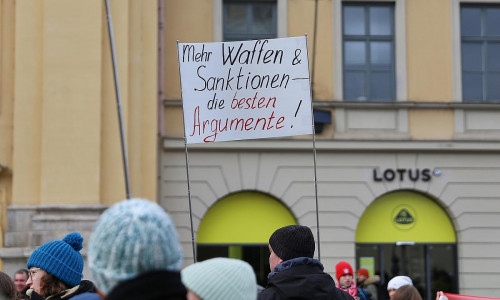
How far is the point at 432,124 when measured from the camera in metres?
18.3

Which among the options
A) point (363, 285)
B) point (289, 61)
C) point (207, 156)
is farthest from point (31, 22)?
point (289, 61)

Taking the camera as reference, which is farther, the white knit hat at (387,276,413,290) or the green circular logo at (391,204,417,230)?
the green circular logo at (391,204,417,230)

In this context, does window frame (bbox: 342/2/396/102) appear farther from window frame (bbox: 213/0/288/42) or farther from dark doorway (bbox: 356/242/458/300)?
dark doorway (bbox: 356/242/458/300)

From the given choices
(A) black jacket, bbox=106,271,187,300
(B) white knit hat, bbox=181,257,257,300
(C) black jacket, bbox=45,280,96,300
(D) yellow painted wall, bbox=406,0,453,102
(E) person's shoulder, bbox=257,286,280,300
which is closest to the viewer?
(A) black jacket, bbox=106,271,187,300

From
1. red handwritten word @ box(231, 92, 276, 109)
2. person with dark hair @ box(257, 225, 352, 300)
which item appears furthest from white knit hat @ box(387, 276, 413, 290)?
person with dark hair @ box(257, 225, 352, 300)

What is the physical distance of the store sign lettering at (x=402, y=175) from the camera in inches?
712

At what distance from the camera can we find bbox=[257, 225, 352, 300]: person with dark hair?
4.73 metres

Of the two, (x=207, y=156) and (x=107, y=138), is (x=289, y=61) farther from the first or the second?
(x=207, y=156)

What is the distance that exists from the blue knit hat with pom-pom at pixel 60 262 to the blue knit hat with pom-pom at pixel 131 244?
2.08 metres

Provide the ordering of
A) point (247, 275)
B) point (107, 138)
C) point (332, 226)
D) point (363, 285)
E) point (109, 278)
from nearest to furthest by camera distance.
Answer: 1. point (109, 278)
2. point (247, 275)
3. point (363, 285)
4. point (107, 138)
5. point (332, 226)

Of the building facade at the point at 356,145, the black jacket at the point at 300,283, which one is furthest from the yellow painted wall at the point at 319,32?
the black jacket at the point at 300,283

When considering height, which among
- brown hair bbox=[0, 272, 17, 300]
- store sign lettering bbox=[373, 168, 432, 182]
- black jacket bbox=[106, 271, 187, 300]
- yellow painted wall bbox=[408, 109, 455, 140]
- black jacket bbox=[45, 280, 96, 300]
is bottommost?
brown hair bbox=[0, 272, 17, 300]

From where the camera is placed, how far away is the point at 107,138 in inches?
649

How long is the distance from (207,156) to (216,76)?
9806 millimetres
